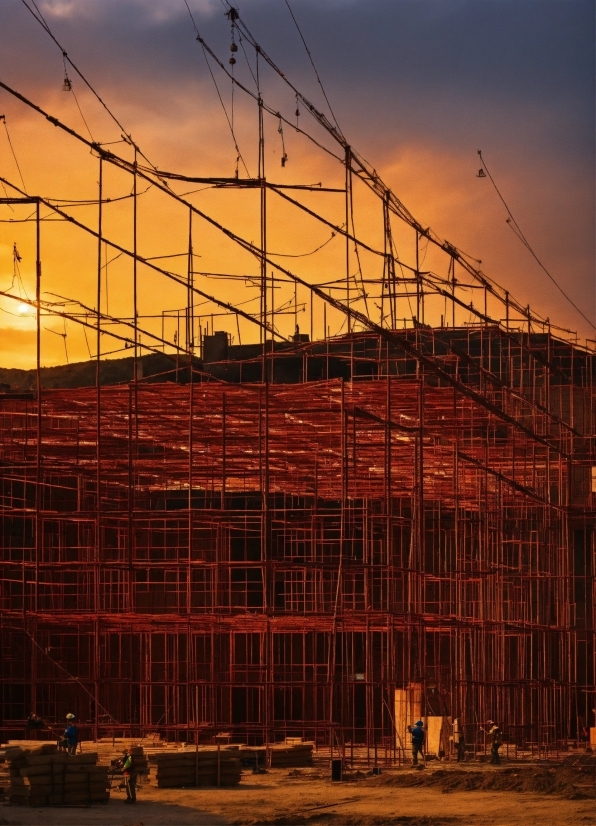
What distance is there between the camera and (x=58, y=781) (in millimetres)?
21672

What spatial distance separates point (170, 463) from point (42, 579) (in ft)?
14.8

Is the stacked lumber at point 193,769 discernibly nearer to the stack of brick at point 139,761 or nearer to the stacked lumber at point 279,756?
the stack of brick at point 139,761

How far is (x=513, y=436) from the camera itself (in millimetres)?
31703

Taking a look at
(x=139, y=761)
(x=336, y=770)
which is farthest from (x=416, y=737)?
(x=139, y=761)

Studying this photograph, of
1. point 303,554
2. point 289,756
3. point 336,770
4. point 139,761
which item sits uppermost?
point 303,554

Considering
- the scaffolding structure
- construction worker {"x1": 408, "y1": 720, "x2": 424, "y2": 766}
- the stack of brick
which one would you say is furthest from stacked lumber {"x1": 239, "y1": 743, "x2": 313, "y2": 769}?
the stack of brick

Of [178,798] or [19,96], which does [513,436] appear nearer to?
[178,798]

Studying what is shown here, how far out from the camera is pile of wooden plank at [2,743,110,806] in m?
21.5

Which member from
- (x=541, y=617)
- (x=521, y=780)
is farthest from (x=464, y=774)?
(x=541, y=617)

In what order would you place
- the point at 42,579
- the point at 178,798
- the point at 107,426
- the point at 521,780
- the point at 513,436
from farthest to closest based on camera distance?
1. the point at 42,579
2. the point at 107,426
3. the point at 513,436
4. the point at 521,780
5. the point at 178,798

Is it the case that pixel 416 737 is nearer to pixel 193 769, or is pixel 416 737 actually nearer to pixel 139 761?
pixel 193 769

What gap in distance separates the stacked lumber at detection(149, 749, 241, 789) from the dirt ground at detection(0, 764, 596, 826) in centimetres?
28

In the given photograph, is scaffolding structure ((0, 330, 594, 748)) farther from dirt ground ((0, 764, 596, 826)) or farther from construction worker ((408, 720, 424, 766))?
dirt ground ((0, 764, 596, 826))

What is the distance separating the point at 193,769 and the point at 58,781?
302 centimetres
